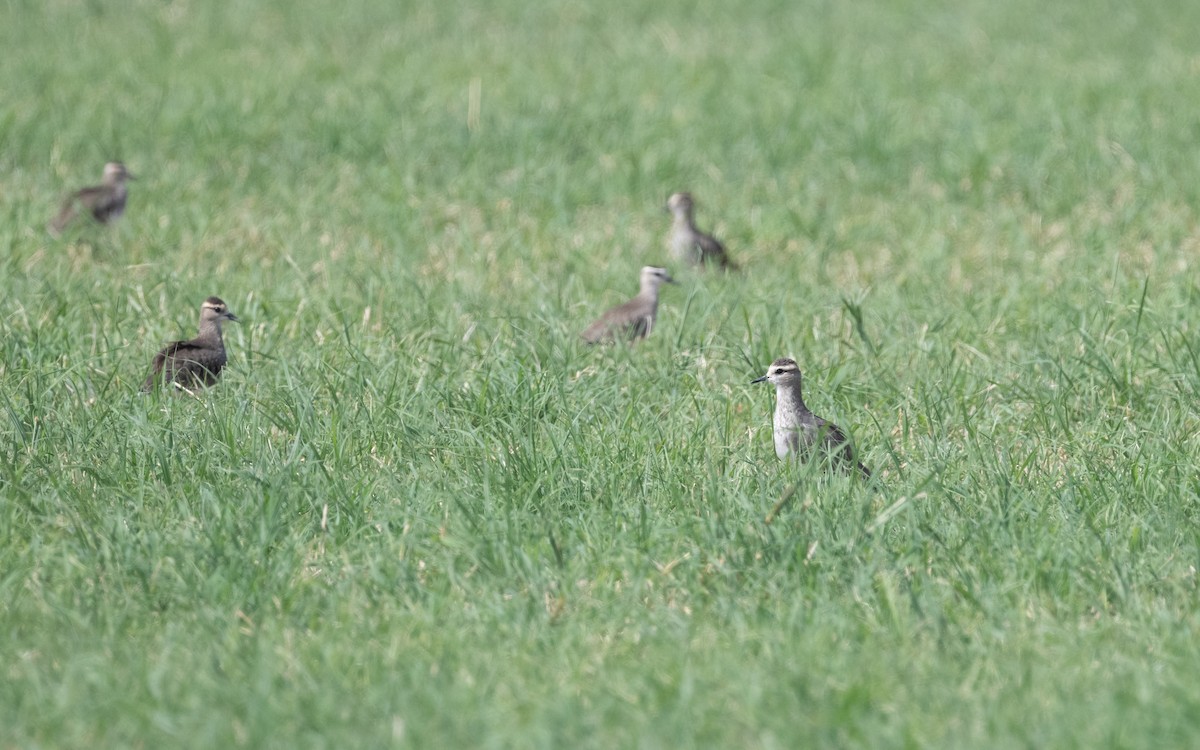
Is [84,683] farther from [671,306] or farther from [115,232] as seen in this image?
[115,232]

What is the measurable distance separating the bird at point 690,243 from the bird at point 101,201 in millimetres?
3609

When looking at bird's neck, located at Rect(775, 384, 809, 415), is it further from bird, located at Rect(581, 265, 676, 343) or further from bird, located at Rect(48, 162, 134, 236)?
bird, located at Rect(48, 162, 134, 236)

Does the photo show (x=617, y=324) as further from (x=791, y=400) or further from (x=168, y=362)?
(x=168, y=362)

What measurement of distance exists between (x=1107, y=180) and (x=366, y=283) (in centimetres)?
579

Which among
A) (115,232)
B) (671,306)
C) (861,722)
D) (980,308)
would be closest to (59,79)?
(115,232)

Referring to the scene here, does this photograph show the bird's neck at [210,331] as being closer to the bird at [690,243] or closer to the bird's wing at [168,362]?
the bird's wing at [168,362]

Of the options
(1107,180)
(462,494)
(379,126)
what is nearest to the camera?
(462,494)

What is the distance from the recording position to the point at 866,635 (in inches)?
188

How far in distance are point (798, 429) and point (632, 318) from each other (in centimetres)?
215

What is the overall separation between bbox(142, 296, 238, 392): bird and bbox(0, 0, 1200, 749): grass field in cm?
15

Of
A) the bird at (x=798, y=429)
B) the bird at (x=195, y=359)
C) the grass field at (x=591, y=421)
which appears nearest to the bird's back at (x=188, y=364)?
the bird at (x=195, y=359)

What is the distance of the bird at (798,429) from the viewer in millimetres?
6012

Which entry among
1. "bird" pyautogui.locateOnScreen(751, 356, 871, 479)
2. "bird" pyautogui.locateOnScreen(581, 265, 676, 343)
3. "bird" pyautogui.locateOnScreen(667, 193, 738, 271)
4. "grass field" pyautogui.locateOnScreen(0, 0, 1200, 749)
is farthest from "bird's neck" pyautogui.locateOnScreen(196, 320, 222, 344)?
"bird" pyautogui.locateOnScreen(667, 193, 738, 271)

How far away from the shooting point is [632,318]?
817cm
